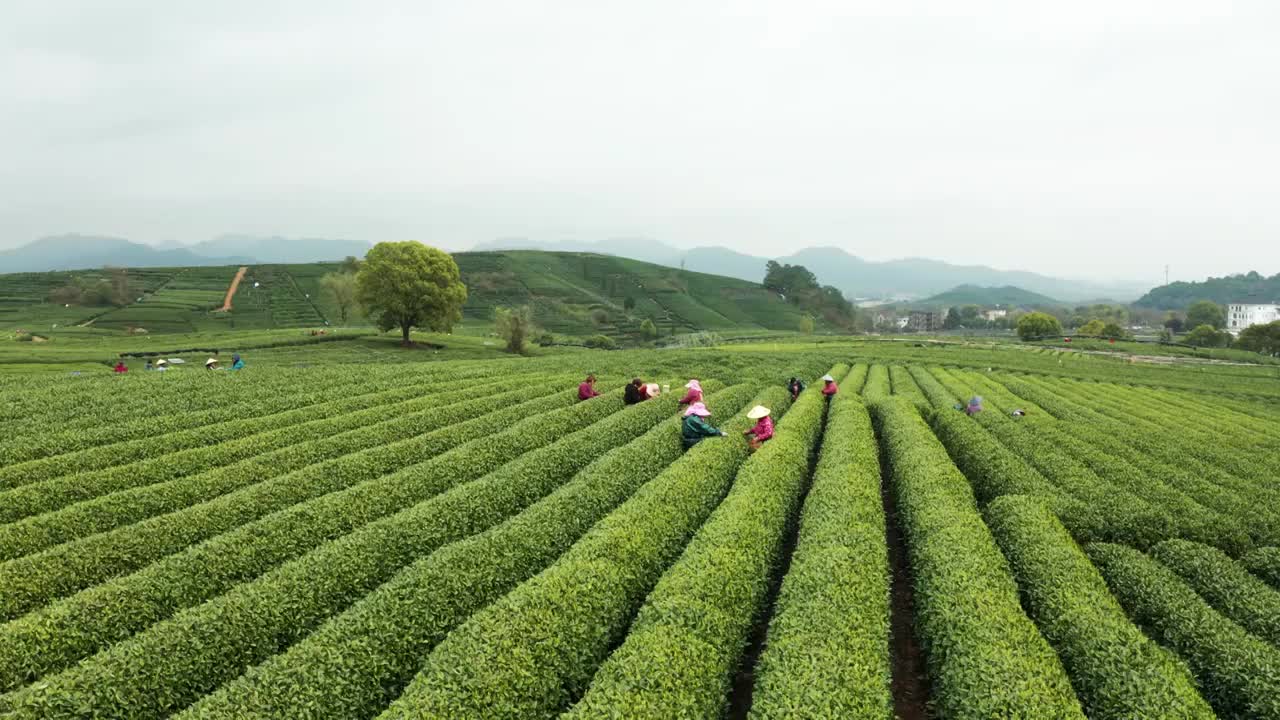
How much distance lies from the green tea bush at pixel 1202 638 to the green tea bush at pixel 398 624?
32.4 ft

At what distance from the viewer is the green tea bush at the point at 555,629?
6590mm

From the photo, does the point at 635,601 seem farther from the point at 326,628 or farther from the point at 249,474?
the point at 249,474

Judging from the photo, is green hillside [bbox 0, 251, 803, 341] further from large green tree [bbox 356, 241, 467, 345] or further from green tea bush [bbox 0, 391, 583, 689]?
green tea bush [bbox 0, 391, 583, 689]

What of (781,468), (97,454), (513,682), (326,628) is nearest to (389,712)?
(513,682)

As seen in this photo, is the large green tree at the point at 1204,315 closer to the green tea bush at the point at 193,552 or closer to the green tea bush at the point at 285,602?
the green tea bush at the point at 285,602

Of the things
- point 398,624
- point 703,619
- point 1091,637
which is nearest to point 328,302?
point 398,624

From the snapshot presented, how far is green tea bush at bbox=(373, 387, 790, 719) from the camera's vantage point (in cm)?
659

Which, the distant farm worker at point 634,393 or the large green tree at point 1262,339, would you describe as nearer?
the distant farm worker at point 634,393

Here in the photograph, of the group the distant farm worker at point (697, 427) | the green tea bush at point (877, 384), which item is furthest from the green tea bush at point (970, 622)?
the green tea bush at point (877, 384)

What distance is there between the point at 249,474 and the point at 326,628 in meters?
9.17

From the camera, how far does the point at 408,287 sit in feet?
200

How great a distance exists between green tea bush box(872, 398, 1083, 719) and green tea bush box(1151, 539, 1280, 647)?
359 cm

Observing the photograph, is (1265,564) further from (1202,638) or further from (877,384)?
(877,384)

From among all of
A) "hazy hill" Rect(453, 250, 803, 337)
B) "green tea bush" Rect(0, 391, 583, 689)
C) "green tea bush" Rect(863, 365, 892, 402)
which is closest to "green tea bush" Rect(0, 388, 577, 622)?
"green tea bush" Rect(0, 391, 583, 689)
